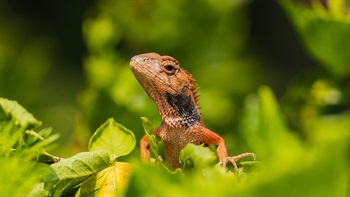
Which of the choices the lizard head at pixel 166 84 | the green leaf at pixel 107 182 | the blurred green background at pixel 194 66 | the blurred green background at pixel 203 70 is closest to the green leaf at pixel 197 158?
the green leaf at pixel 107 182

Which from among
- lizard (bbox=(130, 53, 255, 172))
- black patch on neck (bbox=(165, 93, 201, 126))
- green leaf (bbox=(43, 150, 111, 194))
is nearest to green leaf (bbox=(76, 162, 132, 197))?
green leaf (bbox=(43, 150, 111, 194))

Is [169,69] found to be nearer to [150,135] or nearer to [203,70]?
[150,135]

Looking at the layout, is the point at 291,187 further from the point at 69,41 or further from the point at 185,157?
the point at 69,41

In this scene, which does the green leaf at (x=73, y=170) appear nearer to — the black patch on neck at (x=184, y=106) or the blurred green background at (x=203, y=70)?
the blurred green background at (x=203, y=70)

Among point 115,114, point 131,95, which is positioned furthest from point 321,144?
point 131,95

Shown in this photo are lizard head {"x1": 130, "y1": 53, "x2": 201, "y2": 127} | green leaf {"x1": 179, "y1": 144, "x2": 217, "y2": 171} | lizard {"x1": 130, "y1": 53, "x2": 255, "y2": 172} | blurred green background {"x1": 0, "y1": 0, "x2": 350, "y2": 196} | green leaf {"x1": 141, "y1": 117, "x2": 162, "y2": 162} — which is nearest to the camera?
green leaf {"x1": 179, "y1": 144, "x2": 217, "y2": 171}

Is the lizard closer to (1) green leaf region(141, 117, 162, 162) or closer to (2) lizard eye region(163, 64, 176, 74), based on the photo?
(2) lizard eye region(163, 64, 176, 74)

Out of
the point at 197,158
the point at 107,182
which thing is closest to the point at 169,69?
the point at 107,182
